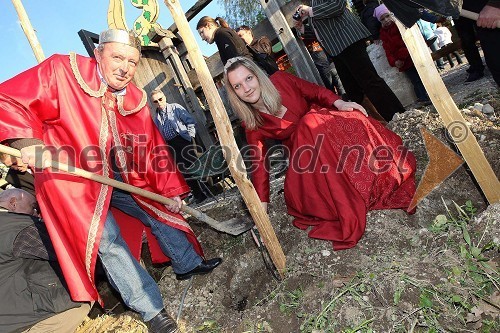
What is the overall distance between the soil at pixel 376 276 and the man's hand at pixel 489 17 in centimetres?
102

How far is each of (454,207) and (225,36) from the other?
9.70 feet

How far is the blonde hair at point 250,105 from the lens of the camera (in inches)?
114

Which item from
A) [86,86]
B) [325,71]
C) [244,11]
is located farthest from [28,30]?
[244,11]

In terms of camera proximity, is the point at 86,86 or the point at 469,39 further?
the point at 469,39

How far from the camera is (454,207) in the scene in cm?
265

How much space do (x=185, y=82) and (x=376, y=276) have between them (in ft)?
15.0

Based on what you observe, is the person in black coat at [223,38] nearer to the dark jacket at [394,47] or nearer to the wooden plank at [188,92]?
the wooden plank at [188,92]

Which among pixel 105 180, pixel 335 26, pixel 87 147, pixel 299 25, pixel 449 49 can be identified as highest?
pixel 299 25

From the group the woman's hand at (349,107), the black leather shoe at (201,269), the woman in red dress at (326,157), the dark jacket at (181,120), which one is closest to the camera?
the woman in red dress at (326,157)

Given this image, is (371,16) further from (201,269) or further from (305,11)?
(201,269)

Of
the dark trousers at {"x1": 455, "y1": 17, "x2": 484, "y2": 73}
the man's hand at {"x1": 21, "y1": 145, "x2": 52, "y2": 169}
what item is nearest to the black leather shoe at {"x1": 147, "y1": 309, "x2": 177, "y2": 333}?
the man's hand at {"x1": 21, "y1": 145, "x2": 52, "y2": 169}

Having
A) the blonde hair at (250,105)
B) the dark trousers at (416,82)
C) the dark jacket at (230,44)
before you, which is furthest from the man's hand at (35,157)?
the dark trousers at (416,82)

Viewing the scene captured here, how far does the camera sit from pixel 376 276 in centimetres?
207

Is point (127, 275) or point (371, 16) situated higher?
point (371, 16)
